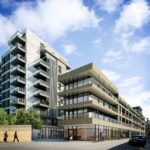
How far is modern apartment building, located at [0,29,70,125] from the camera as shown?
135 feet

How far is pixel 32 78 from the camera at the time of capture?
43.0 meters

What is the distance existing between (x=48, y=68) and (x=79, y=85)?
1451cm

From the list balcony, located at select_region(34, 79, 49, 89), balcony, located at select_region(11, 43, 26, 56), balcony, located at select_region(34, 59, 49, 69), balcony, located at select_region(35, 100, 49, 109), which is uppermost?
balcony, located at select_region(11, 43, 26, 56)

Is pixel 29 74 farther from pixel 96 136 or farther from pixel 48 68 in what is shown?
pixel 96 136

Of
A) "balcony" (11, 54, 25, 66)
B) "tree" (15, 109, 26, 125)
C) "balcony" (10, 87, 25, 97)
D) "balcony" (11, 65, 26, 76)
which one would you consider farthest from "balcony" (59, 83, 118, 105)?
"balcony" (11, 54, 25, 66)

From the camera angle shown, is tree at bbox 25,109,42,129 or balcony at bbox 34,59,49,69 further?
balcony at bbox 34,59,49,69

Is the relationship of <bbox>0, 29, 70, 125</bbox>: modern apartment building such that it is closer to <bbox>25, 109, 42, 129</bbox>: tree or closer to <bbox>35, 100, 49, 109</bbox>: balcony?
<bbox>35, 100, 49, 109</bbox>: balcony

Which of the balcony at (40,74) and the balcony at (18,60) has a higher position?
the balcony at (18,60)

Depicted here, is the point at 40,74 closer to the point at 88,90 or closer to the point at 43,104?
the point at 43,104

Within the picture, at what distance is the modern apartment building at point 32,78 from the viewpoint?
41031 mm

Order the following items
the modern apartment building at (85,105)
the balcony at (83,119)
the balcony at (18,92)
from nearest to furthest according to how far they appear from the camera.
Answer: the balcony at (83,119), the modern apartment building at (85,105), the balcony at (18,92)

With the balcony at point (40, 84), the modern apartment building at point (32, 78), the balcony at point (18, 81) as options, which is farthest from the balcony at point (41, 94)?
the balcony at point (18, 81)

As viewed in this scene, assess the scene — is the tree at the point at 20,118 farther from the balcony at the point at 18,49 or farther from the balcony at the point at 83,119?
the balcony at the point at 18,49

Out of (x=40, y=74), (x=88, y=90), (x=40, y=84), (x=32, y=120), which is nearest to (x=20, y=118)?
(x=32, y=120)
